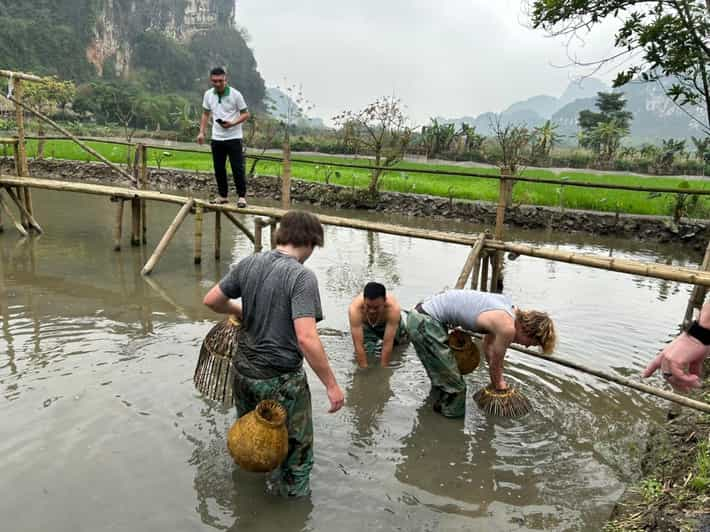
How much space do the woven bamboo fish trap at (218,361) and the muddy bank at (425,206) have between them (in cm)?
1205

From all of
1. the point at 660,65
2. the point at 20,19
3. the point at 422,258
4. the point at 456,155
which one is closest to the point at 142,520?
the point at 660,65

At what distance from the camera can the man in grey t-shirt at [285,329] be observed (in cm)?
268

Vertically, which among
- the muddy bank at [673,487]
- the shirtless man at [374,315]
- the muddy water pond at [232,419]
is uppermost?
the shirtless man at [374,315]

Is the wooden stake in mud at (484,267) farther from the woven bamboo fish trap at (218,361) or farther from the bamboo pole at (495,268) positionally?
the woven bamboo fish trap at (218,361)

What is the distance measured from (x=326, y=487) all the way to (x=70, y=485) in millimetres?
1400

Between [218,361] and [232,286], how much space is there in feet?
3.10

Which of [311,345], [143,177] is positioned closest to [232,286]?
[311,345]

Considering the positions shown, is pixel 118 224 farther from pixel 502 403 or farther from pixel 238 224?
pixel 502 403

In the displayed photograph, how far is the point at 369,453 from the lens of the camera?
370 centimetres

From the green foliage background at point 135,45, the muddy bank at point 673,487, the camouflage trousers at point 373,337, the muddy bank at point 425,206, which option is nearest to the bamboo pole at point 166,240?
the camouflage trousers at point 373,337

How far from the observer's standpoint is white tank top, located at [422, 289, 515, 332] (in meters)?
3.87

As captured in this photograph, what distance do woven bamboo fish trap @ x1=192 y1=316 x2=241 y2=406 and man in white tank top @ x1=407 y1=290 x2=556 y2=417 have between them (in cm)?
128

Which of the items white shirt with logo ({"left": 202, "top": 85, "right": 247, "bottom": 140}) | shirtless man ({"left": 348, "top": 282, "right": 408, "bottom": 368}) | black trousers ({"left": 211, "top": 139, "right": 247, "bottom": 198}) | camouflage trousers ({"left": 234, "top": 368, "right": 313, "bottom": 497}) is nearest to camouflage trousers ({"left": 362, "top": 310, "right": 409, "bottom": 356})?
shirtless man ({"left": 348, "top": 282, "right": 408, "bottom": 368})

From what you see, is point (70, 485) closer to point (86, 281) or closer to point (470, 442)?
point (470, 442)
